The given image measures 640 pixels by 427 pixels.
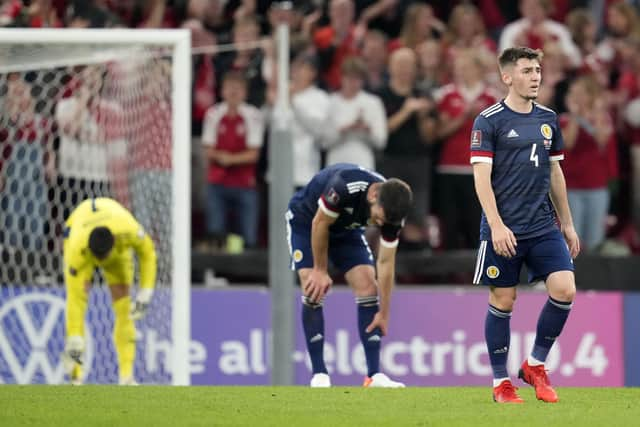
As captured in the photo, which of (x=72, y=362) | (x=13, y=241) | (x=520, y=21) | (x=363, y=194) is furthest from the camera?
(x=520, y=21)

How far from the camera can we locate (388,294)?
10828 mm

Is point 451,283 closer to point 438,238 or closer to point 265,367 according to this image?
point 438,238

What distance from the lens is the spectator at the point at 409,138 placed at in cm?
1542

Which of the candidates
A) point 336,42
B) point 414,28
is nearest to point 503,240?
point 336,42

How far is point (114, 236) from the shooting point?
1267cm

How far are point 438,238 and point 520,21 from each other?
2.93 m

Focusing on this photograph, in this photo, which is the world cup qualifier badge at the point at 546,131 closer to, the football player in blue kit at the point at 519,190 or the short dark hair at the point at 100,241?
the football player in blue kit at the point at 519,190

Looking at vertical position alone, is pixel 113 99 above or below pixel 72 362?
above

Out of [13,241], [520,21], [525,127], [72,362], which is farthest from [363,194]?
[520,21]

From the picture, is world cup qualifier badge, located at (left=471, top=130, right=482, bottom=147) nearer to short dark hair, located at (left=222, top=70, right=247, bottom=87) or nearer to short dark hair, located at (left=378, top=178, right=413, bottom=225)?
short dark hair, located at (left=378, top=178, right=413, bottom=225)

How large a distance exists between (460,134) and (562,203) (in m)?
6.65

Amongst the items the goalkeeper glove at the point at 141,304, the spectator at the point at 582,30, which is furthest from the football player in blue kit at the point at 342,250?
the spectator at the point at 582,30

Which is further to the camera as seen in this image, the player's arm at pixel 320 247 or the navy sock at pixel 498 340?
the player's arm at pixel 320 247

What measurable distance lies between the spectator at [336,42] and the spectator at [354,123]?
99 centimetres
